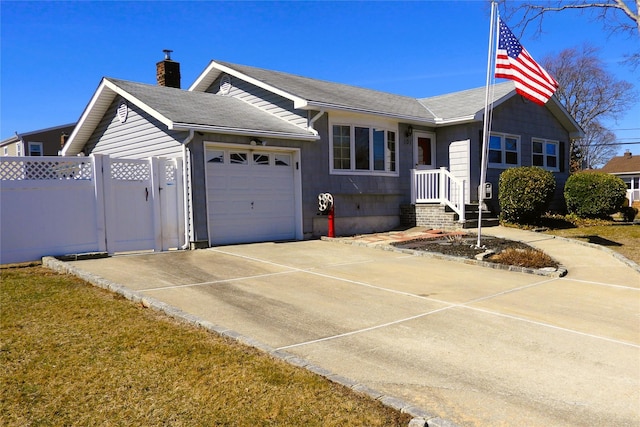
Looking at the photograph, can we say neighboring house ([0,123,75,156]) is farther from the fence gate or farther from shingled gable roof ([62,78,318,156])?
the fence gate

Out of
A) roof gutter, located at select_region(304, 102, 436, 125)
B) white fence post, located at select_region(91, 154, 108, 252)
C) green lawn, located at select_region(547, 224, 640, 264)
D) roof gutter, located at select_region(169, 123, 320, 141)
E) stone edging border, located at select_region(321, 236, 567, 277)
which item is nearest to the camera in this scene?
stone edging border, located at select_region(321, 236, 567, 277)

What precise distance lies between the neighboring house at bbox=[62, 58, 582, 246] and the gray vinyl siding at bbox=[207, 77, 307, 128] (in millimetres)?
38

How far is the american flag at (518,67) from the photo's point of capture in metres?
10.7

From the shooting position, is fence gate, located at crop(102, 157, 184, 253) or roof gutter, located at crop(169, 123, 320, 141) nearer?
fence gate, located at crop(102, 157, 184, 253)

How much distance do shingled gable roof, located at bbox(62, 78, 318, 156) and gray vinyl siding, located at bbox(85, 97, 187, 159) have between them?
0.36m

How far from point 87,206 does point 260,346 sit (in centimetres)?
667

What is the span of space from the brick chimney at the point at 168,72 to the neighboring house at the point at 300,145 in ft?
0.27

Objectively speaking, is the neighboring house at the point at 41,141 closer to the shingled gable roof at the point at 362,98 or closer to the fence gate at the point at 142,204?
the shingled gable roof at the point at 362,98

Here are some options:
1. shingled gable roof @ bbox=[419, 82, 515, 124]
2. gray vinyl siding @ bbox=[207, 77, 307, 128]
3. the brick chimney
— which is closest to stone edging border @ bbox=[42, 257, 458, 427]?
gray vinyl siding @ bbox=[207, 77, 307, 128]

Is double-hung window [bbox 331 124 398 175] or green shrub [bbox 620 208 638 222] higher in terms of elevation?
double-hung window [bbox 331 124 398 175]

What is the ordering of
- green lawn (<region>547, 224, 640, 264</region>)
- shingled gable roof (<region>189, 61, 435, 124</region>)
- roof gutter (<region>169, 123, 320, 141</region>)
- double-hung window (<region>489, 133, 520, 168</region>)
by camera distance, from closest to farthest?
roof gutter (<region>169, 123, 320, 141</region>) < green lawn (<region>547, 224, 640, 264</region>) < shingled gable roof (<region>189, 61, 435, 124</region>) < double-hung window (<region>489, 133, 520, 168</region>)

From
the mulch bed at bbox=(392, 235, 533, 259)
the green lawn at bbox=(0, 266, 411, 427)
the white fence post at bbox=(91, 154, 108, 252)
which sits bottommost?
the green lawn at bbox=(0, 266, 411, 427)

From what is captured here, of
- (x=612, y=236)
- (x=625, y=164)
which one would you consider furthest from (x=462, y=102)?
(x=625, y=164)

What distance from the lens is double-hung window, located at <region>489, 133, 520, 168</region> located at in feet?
57.4
